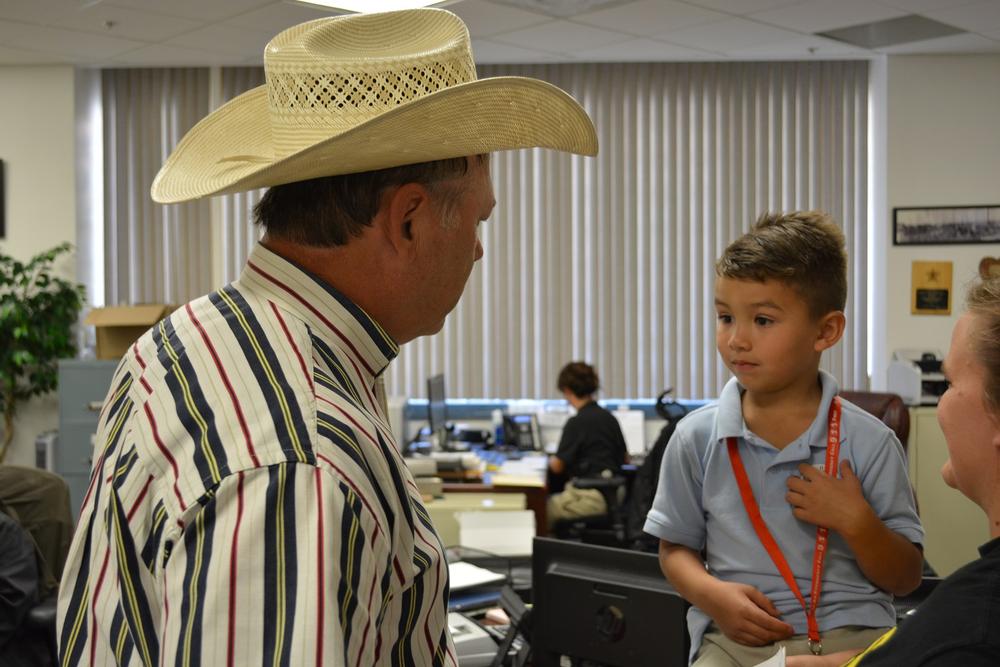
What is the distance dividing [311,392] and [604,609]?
1.13 meters

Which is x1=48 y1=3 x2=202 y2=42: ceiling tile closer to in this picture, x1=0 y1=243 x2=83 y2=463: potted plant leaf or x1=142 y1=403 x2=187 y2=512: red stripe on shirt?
x1=0 y1=243 x2=83 y2=463: potted plant leaf

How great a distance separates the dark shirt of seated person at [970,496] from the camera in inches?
36.2

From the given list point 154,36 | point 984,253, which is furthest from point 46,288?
point 984,253

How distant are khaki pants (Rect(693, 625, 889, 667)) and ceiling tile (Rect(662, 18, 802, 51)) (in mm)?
4324

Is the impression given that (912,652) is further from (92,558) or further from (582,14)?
(582,14)

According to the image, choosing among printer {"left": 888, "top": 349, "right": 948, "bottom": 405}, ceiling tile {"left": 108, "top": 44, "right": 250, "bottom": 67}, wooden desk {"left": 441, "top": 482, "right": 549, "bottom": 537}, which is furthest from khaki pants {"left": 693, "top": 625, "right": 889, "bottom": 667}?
ceiling tile {"left": 108, "top": 44, "right": 250, "bottom": 67}

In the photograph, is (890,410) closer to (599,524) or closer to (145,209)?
(599,524)

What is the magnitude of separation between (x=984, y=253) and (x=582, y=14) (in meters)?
3.03

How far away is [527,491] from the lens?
15.9ft

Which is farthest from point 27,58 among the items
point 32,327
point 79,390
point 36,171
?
point 79,390

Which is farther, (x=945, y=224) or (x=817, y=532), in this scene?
(x=945, y=224)

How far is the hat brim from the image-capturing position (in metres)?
0.89

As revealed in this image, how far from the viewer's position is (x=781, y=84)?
20.6ft

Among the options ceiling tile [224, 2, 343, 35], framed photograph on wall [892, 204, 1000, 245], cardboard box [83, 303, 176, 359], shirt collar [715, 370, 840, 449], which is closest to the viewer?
shirt collar [715, 370, 840, 449]
